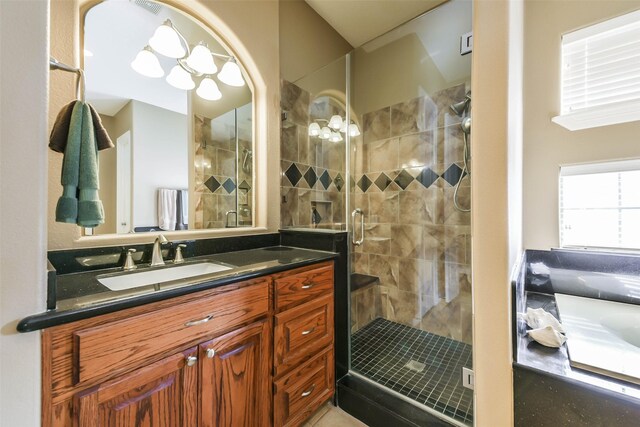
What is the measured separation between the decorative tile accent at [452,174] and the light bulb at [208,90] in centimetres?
182

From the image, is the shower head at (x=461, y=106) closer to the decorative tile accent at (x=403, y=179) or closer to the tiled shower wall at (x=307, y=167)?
the decorative tile accent at (x=403, y=179)

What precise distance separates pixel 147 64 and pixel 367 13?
5.95ft

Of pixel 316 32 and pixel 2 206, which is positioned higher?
pixel 316 32

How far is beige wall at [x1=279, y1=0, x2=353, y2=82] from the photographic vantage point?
2.10 metres

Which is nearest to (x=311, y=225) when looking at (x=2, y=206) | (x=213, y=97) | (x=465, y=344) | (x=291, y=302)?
(x=291, y=302)

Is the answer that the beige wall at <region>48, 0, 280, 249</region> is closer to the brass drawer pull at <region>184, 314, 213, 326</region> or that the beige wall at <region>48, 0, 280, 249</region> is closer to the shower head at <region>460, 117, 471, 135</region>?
the brass drawer pull at <region>184, 314, 213, 326</region>

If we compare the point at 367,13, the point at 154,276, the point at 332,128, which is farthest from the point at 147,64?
the point at 367,13

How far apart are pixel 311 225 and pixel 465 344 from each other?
144 centimetres

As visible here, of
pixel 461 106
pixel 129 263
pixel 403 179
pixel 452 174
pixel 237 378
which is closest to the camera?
pixel 237 378

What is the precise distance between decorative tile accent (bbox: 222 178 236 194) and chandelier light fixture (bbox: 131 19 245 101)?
0.55 m

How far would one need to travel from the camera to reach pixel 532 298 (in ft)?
4.71

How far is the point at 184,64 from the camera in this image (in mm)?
1581

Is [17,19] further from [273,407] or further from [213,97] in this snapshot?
[273,407]

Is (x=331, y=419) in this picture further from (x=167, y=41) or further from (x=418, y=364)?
(x=167, y=41)
